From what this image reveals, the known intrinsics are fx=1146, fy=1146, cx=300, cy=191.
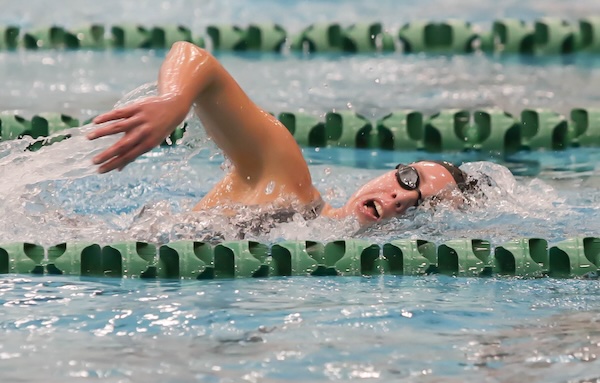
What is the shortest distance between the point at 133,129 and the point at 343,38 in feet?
12.4

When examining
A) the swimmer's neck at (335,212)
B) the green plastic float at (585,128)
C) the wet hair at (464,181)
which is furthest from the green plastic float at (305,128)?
the swimmer's neck at (335,212)

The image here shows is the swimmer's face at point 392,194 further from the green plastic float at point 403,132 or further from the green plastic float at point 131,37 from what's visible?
the green plastic float at point 131,37

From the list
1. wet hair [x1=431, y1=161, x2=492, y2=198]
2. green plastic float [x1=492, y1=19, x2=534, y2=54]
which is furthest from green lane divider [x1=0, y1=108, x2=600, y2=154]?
green plastic float [x1=492, y1=19, x2=534, y2=54]

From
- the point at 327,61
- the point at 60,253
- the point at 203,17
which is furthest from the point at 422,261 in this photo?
the point at 203,17

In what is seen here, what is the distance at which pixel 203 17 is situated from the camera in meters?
6.88

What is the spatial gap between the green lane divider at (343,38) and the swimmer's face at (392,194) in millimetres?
2898

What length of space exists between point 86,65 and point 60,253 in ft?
9.77

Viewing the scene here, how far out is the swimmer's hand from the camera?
2.40m

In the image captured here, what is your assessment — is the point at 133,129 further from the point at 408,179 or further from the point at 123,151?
the point at 408,179

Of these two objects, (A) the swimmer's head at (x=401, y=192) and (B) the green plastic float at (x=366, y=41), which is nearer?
(A) the swimmer's head at (x=401, y=192)

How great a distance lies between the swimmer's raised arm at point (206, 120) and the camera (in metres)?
2.44

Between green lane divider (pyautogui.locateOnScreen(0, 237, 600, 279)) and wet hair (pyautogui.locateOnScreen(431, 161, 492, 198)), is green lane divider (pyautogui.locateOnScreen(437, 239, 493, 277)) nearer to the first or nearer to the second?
green lane divider (pyautogui.locateOnScreen(0, 237, 600, 279))

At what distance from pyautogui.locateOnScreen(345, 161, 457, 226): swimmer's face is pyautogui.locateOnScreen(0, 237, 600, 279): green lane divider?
0.48ft

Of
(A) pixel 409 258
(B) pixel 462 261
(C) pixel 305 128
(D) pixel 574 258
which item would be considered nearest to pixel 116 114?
(A) pixel 409 258
